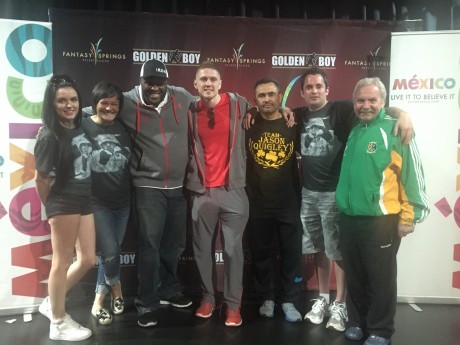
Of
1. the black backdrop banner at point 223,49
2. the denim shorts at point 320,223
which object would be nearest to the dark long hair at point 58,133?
the black backdrop banner at point 223,49

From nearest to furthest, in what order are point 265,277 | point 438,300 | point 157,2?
point 265,277 < point 438,300 < point 157,2

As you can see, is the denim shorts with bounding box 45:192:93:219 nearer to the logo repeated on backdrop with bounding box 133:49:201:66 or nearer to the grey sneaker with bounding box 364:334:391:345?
the logo repeated on backdrop with bounding box 133:49:201:66

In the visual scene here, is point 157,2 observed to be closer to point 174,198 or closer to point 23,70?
point 23,70

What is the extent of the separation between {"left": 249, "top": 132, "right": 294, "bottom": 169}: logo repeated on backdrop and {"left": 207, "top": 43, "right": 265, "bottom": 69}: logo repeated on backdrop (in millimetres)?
730

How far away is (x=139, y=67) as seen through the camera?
2.98 meters

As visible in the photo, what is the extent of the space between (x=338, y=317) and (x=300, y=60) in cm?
187

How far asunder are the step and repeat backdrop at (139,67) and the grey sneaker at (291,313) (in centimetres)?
52

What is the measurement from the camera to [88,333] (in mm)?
2504

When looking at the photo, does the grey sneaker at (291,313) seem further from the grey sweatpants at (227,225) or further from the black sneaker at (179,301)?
the black sneaker at (179,301)

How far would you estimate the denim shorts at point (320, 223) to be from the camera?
256cm

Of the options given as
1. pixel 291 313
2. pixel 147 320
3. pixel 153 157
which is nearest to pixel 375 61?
pixel 153 157

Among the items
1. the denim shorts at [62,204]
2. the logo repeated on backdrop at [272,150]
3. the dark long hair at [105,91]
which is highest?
the dark long hair at [105,91]

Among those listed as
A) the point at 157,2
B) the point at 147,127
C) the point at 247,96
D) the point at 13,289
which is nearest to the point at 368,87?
the point at 247,96

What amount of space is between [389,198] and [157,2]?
2361 millimetres
